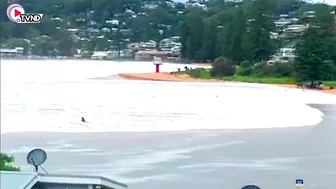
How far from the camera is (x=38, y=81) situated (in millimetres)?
5379

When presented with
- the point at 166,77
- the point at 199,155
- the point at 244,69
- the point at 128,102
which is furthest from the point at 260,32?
the point at 128,102

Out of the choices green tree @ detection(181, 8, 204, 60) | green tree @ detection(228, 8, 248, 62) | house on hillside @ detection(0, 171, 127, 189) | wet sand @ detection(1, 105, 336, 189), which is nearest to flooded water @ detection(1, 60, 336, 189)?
wet sand @ detection(1, 105, 336, 189)

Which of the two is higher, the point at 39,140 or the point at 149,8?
the point at 149,8

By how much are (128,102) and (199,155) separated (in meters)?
0.93

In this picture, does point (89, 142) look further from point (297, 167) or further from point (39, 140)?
point (297, 167)

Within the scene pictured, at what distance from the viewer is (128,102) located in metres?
5.34

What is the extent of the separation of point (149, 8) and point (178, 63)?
12.6 inches

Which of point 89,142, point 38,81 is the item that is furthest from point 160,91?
point 38,81

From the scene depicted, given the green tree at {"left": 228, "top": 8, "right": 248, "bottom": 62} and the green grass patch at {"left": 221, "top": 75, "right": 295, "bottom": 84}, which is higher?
the green tree at {"left": 228, "top": 8, "right": 248, "bottom": 62}

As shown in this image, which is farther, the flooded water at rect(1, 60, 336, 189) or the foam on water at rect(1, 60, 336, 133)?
the foam on water at rect(1, 60, 336, 133)

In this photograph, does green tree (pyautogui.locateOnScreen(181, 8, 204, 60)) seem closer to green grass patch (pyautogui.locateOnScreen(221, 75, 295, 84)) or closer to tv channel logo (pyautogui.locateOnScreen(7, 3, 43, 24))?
green grass patch (pyautogui.locateOnScreen(221, 75, 295, 84))

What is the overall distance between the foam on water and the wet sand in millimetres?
109

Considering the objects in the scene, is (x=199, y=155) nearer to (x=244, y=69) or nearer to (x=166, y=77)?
(x=166, y=77)

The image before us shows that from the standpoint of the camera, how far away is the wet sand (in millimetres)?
3986
